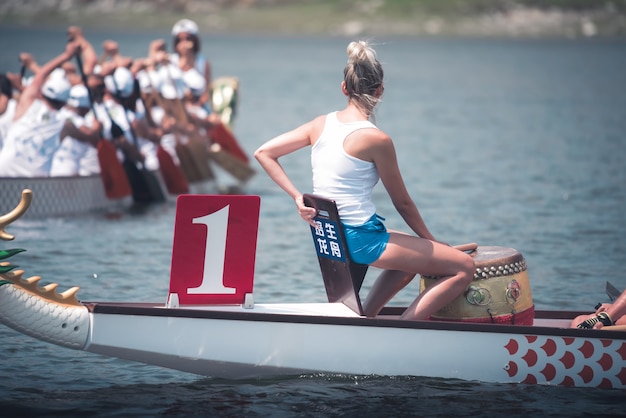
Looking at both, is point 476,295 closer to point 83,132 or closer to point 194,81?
point 83,132

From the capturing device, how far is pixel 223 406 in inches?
297

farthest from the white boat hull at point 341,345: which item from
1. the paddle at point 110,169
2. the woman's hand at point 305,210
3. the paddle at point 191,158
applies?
→ the paddle at point 191,158

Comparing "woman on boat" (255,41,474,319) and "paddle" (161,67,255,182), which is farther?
"paddle" (161,67,255,182)

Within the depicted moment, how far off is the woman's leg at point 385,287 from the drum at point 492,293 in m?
0.16

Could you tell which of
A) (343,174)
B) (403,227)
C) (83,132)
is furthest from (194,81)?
(343,174)

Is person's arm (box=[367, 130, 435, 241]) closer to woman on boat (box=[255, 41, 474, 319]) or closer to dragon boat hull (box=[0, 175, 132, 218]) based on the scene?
woman on boat (box=[255, 41, 474, 319])

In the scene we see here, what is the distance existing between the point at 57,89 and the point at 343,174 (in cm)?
800

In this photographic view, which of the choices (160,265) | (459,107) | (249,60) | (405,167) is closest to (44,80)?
(160,265)

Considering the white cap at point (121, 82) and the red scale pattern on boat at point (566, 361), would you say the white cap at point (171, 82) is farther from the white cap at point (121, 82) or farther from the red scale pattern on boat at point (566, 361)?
the red scale pattern on boat at point (566, 361)

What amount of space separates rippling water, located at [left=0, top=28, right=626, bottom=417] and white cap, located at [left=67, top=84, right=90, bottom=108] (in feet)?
5.16

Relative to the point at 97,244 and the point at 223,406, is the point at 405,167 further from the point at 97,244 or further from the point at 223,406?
the point at 223,406

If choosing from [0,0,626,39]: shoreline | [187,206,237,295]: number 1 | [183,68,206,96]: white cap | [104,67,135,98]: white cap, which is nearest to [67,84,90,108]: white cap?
[104,67,135,98]: white cap

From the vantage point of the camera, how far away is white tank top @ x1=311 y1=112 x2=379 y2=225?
7379 mm

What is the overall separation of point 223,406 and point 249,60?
A: 205 ft
